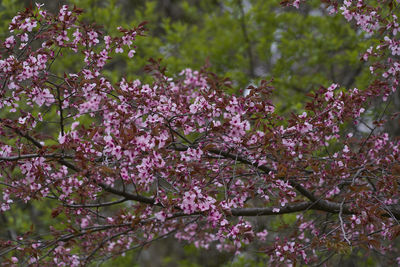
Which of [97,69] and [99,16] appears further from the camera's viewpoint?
[99,16]

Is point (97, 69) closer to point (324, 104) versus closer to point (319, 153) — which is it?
point (324, 104)

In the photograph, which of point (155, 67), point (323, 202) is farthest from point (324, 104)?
point (155, 67)

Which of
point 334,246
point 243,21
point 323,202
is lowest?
point 334,246

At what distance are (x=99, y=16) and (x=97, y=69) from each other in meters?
3.92

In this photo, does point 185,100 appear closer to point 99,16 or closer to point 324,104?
point 324,104

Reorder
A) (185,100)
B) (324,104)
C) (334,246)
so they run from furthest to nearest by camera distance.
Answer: (185,100) < (324,104) < (334,246)

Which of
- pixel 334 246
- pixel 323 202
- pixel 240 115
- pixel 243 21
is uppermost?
pixel 243 21

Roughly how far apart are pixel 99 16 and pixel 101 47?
12.5 feet

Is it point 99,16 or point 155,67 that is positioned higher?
point 99,16

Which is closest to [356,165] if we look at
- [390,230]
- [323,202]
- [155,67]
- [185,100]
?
[323,202]

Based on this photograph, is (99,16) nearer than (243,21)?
Yes

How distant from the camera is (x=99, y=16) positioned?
718 cm

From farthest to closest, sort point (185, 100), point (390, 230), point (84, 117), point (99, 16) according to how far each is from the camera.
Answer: point (99, 16)
point (84, 117)
point (185, 100)
point (390, 230)

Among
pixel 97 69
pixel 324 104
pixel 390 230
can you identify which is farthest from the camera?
pixel 324 104
